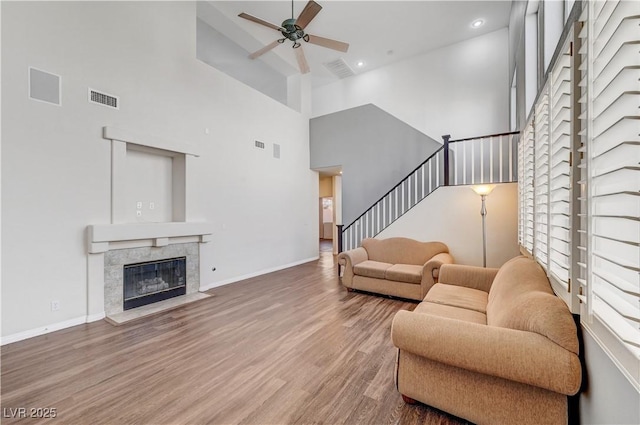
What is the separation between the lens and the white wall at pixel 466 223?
4.24 meters

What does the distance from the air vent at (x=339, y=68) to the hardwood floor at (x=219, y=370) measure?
6635 millimetres

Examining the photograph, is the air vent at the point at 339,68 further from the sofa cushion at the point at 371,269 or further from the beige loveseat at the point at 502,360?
the beige loveseat at the point at 502,360

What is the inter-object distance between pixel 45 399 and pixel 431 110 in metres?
8.04

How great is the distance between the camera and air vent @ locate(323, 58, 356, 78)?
24.4 feet

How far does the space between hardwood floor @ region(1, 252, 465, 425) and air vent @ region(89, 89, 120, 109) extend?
2902mm

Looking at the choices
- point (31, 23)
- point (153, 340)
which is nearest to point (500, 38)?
point (31, 23)

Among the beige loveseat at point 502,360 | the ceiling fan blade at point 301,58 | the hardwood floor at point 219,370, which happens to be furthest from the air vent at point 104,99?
the beige loveseat at point 502,360

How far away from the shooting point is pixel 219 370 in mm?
2352

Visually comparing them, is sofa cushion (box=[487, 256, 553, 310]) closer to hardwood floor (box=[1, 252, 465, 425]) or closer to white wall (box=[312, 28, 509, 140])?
hardwood floor (box=[1, 252, 465, 425])

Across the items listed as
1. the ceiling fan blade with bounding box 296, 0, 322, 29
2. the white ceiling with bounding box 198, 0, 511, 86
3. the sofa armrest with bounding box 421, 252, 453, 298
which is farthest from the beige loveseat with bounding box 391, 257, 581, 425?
the white ceiling with bounding box 198, 0, 511, 86

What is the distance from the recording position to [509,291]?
2047 mm

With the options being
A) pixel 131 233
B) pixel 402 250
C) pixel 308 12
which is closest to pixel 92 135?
pixel 131 233

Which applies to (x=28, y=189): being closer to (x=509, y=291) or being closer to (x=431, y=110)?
(x=509, y=291)

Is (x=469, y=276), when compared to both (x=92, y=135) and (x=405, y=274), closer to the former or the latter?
(x=405, y=274)
